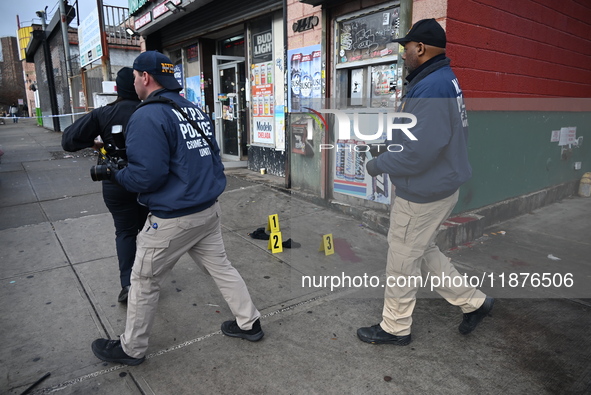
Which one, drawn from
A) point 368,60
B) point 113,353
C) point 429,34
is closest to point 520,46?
point 368,60

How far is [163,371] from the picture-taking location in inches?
99.8

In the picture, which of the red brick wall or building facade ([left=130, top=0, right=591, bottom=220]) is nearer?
the red brick wall

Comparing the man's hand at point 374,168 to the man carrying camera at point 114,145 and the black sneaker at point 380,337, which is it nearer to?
the black sneaker at point 380,337

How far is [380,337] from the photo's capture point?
111 inches

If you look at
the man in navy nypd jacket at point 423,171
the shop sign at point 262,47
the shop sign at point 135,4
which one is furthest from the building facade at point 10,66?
the man in navy nypd jacket at point 423,171

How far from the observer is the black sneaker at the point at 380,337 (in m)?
2.80

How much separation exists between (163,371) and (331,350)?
3.58ft

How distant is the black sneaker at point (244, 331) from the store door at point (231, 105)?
6.81m

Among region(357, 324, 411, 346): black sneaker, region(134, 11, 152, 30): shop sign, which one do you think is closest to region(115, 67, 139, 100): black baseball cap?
region(357, 324, 411, 346): black sneaker

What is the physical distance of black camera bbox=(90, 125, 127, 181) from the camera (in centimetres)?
250

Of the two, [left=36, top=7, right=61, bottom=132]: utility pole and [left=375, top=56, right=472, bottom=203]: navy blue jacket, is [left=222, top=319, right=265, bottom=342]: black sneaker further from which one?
[left=36, top=7, right=61, bottom=132]: utility pole

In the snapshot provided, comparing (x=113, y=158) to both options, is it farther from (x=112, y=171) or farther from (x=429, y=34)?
(x=429, y=34)

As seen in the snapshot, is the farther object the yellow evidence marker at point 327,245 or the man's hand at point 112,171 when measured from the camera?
the yellow evidence marker at point 327,245

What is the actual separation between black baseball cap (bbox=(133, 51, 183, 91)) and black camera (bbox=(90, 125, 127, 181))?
401 millimetres
